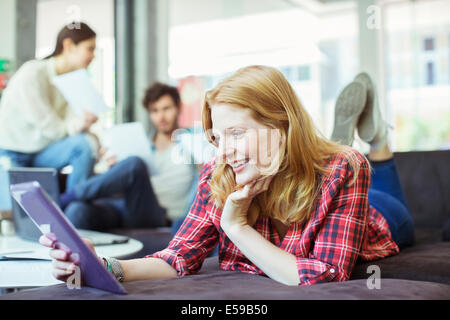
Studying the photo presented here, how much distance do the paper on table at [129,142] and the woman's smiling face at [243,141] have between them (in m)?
1.98

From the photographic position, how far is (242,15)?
4176 mm

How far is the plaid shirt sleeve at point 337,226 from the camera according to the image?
1017mm

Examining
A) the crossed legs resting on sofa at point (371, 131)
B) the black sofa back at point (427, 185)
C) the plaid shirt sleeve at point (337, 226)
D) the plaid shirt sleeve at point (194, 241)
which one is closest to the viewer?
the plaid shirt sleeve at point (337, 226)

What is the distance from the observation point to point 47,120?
325 centimetres

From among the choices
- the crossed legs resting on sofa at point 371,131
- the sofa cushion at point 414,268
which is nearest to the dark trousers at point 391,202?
the crossed legs resting on sofa at point 371,131

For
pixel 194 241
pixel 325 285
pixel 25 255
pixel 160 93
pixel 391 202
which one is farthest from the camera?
pixel 160 93

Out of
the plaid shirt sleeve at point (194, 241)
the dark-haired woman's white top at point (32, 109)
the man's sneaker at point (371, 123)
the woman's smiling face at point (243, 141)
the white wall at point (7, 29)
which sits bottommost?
the plaid shirt sleeve at point (194, 241)

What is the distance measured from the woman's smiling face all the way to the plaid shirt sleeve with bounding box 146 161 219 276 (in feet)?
0.55

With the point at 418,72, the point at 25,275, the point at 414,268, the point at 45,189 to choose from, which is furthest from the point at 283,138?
the point at 418,72

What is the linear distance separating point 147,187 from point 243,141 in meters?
2.03

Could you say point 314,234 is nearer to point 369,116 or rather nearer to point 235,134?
point 235,134

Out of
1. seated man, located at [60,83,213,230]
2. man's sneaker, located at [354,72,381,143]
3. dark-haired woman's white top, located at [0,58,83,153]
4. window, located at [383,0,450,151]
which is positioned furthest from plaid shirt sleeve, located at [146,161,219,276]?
window, located at [383,0,450,151]

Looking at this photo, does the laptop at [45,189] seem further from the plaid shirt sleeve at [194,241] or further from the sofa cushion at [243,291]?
the sofa cushion at [243,291]
